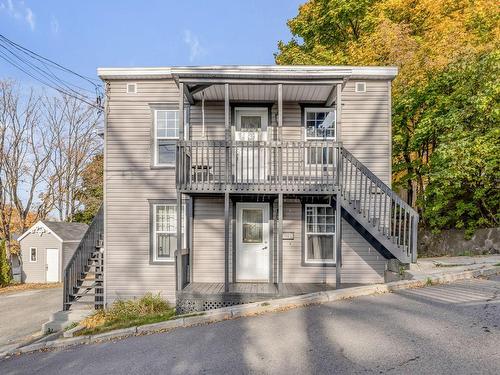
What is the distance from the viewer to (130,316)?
7422mm

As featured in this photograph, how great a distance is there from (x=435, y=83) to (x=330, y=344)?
12.0m

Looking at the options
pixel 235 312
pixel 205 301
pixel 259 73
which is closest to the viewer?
pixel 235 312

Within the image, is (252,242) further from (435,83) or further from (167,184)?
(435,83)

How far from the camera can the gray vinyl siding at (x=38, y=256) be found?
67.8 feet

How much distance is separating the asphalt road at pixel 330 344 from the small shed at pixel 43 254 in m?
16.6

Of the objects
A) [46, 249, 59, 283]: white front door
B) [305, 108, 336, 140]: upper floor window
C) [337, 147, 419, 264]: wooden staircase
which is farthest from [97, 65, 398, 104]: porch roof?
[46, 249, 59, 283]: white front door

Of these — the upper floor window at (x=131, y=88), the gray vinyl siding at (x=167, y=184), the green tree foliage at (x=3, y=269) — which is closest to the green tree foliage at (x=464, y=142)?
the gray vinyl siding at (x=167, y=184)

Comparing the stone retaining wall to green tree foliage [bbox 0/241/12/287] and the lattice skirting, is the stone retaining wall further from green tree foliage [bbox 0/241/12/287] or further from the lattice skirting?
green tree foliage [bbox 0/241/12/287]

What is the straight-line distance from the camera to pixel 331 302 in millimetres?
6590

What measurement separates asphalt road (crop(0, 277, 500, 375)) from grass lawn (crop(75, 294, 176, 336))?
2.48 ft

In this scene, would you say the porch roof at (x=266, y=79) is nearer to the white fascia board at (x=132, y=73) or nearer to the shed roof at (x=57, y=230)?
the white fascia board at (x=132, y=73)

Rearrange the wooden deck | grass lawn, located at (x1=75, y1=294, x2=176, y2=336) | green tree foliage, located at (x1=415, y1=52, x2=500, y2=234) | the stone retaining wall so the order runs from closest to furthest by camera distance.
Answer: grass lawn, located at (x1=75, y1=294, x2=176, y2=336) < the wooden deck < green tree foliage, located at (x1=415, y1=52, x2=500, y2=234) < the stone retaining wall

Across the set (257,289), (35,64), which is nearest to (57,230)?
(35,64)

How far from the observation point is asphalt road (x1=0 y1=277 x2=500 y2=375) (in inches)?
158
